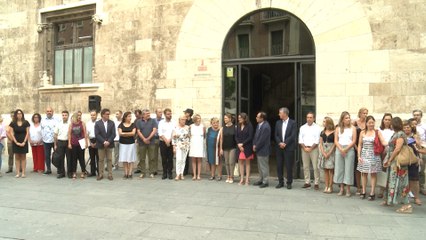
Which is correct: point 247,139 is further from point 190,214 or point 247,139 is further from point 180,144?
point 190,214

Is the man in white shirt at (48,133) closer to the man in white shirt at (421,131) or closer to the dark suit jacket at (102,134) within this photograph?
the dark suit jacket at (102,134)

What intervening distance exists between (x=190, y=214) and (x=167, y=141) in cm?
396

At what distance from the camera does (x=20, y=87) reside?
1370cm

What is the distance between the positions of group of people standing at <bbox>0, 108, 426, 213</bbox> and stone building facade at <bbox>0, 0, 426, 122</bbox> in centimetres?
79

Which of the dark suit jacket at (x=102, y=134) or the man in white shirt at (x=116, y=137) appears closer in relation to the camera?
the dark suit jacket at (x=102, y=134)

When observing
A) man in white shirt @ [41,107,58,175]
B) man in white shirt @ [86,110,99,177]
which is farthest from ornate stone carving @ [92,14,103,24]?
man in white shirt @ [86,110,99,177]

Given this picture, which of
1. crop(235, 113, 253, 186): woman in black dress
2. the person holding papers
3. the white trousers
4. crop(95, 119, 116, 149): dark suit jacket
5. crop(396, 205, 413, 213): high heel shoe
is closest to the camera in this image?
crop(396, 205, 413, 213): high heel shoe

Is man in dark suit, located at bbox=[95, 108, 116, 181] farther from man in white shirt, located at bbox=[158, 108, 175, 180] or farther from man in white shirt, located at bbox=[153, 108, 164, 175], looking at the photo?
man in white shirt, located at bbox=[158, 108, 175, 180]

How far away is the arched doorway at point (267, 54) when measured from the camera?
994 cm

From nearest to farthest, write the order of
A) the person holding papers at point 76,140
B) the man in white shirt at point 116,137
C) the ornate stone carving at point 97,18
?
the person holding papers at point 76,140, the man in white shirt at point 116,137, the ornate stone carving at point 97,18

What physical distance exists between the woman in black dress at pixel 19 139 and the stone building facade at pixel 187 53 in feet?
7.81

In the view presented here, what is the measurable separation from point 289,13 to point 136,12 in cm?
469

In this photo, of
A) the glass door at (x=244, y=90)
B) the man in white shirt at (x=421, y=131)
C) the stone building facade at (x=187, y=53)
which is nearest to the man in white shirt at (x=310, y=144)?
the stone building facade at (x=187, y=53)

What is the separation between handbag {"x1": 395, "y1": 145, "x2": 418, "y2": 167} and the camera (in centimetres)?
662
